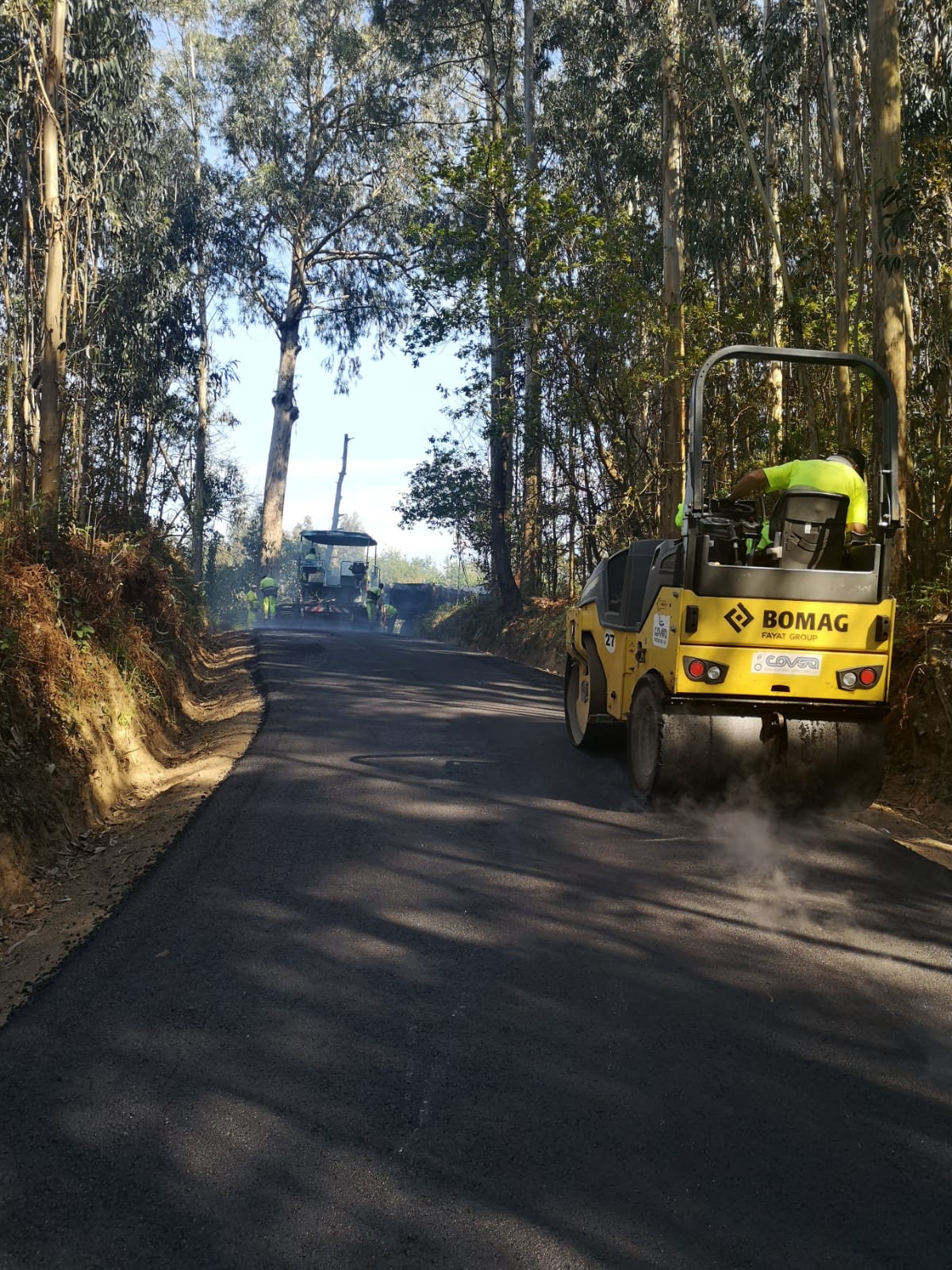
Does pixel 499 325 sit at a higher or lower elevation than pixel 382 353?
lower

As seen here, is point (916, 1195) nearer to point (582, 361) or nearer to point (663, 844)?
point (663, 844)

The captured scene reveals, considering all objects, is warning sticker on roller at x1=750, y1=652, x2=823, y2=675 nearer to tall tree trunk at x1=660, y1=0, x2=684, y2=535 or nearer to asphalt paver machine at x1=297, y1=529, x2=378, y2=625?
tall tree trunk at x1=660, y1=0, x2=684, y2=535

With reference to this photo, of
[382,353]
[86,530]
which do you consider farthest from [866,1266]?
[382,353]

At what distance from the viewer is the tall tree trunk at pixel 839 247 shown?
12.0m

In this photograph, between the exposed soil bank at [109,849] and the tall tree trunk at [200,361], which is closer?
the exposed soil bank at [109,849]

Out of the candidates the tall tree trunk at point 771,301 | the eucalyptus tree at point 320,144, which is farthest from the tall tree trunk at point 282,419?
the tall tree trunk at point 771,301

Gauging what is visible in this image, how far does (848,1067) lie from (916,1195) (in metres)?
0.78

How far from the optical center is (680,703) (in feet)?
23.6

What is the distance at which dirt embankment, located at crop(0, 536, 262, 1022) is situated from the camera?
601cm

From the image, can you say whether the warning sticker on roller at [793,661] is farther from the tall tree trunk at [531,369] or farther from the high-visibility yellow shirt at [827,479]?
the tall tree trunk at [531,369]

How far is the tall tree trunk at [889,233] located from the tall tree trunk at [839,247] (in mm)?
1758

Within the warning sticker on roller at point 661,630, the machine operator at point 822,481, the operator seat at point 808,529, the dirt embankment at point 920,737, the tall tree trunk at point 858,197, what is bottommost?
the dirt embankment at point 920,737

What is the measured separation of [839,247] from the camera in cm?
1349

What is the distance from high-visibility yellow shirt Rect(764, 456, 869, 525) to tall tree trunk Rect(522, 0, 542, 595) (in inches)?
549
